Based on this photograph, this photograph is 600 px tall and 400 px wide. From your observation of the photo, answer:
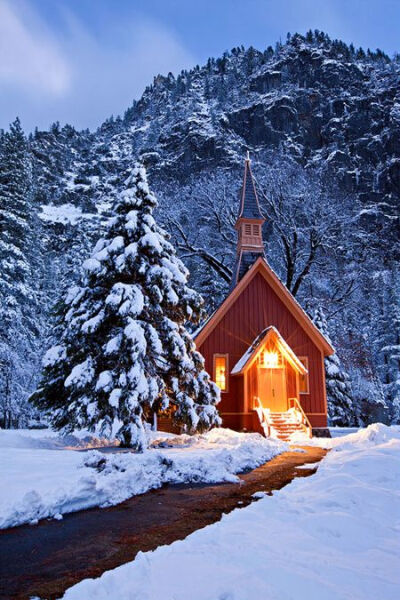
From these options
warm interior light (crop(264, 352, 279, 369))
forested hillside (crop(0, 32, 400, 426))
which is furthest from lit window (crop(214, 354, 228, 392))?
forested hillside (crop(0, 32, 400, 426))

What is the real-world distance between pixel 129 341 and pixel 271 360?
9.84 m

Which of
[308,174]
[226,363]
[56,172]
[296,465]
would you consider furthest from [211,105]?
[296,465]

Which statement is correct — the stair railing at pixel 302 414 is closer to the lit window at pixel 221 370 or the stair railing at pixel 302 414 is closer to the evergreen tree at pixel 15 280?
the lit window at pixel 221 370

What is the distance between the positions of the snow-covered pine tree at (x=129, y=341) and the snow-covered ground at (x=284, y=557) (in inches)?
226

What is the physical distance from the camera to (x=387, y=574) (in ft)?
11.5

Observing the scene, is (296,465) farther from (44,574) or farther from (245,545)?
(44,574)

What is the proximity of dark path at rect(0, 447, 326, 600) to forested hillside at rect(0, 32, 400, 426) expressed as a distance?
54.6ft

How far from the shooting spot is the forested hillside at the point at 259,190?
2538 centimetres

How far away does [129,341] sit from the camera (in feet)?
36.6

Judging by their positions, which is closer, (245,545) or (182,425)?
(245,545)

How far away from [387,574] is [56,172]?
13256cm

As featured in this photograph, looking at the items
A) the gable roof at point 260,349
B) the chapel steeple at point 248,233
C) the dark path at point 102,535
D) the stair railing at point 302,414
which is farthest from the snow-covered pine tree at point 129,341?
the chapel steeple at point 248,233

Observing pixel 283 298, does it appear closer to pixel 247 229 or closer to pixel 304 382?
pixel 304 382

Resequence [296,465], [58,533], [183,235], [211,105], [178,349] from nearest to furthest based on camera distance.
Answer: [58,533], [296,465], [178,349], [183,235], [211,105]
